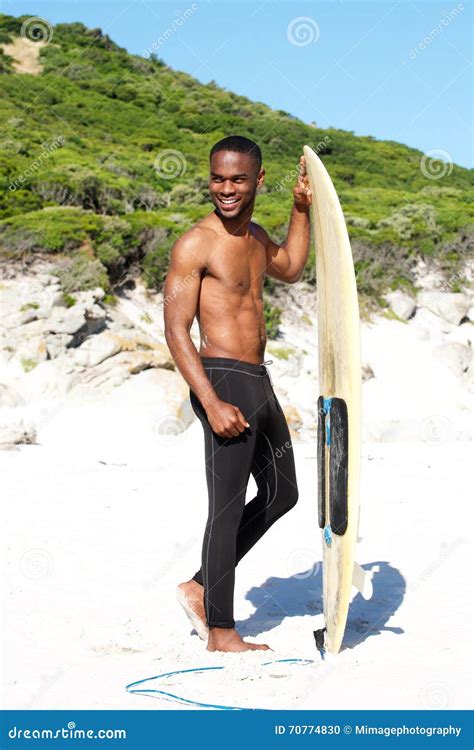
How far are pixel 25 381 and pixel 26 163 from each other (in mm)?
9907

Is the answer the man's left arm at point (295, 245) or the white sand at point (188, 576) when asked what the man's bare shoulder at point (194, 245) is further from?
the white sand at point (188, 576)

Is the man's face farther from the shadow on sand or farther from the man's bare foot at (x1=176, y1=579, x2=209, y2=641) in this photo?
the shadow on sand

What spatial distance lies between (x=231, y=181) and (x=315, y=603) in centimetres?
204

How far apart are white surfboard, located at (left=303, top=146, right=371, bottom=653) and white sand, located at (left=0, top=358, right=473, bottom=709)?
0.28 metres

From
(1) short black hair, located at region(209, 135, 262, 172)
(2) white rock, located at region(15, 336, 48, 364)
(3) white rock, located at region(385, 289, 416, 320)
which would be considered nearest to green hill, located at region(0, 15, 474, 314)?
(3) white rock, located at region(385, 289, 416, 320)

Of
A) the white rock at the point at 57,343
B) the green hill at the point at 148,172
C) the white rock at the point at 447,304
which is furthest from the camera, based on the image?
the white rock at the point at 447,304

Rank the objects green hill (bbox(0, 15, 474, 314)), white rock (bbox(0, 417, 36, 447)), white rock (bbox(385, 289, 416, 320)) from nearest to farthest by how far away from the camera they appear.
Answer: white rock (bbox(0, 417, 36, 447)) < green hill (bbox(0, 15, 474, 314)) < white rock (bbox(385, 289, 416, 320))

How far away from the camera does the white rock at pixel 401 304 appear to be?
1775 cm

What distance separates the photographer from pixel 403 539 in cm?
534

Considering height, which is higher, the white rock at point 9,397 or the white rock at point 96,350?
the white rock at point 96,350

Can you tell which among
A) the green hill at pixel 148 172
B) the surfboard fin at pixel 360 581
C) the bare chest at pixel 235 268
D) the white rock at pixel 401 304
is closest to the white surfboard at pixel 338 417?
the surfboard fin at pixel 360 581

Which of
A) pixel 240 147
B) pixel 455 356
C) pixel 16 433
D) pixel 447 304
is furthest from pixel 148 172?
pixel 240 147

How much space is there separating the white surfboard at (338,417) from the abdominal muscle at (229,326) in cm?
31

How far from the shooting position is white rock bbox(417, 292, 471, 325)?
1798cm
